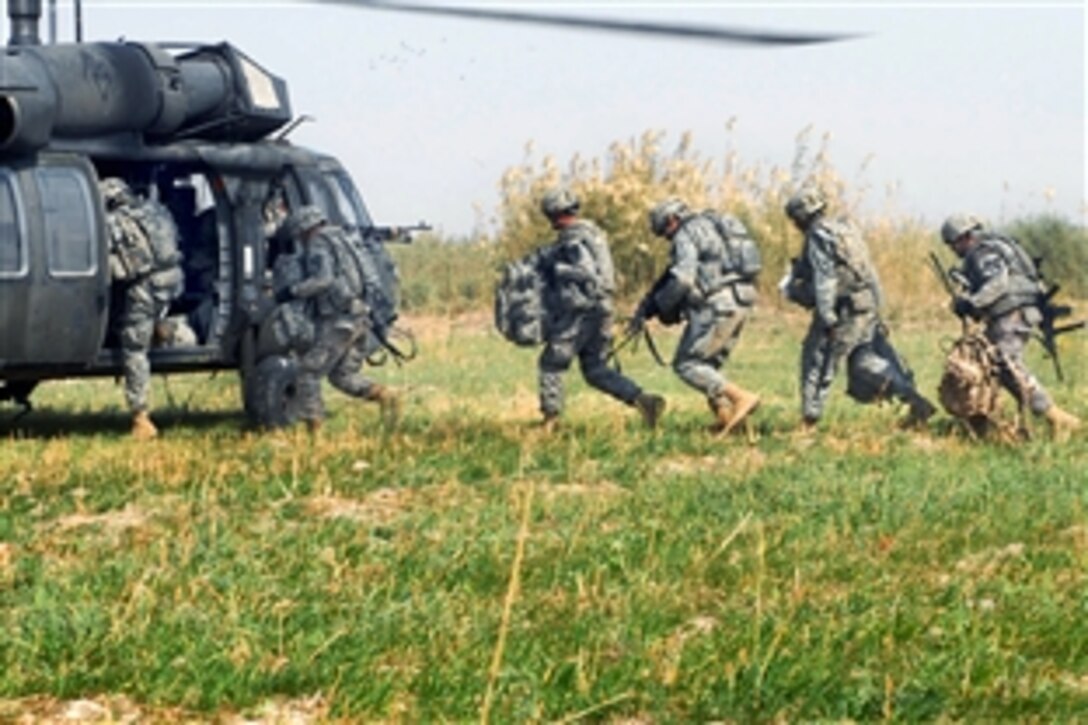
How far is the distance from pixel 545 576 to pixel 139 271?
578 centimetres

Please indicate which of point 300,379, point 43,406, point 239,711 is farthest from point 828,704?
point 43,406

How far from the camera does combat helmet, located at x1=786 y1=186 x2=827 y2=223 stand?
43.5ft

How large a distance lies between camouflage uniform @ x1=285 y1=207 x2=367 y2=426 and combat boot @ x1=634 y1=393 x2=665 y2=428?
5.87 feet

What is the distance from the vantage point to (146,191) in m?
14.2

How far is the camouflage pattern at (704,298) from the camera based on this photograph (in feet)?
43.4

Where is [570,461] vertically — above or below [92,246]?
below

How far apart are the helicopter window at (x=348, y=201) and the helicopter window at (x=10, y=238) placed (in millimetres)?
3113

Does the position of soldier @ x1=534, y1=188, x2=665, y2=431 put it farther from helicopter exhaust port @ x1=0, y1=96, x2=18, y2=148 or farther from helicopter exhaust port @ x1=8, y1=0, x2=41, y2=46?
helicopter exhaust port @ x1=8, y1=0, x2=41, y2=46

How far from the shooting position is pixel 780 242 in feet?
88.3

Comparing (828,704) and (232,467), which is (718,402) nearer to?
(232,467)

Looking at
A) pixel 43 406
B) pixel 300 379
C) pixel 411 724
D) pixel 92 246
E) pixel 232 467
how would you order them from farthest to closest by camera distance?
pixel 43 406
pixel 300 379
pixel 92 246
pixel 232 467
pixel 411 724

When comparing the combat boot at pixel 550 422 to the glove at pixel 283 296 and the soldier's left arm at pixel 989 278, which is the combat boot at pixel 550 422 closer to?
the glove at pixel 283 296

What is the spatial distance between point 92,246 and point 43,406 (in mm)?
4370

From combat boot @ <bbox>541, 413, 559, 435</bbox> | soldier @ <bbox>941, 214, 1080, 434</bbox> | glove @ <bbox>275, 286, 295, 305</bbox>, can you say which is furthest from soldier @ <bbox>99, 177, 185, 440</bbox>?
soldier @ <bbox>941, 214, 1080, 434</bbox>
